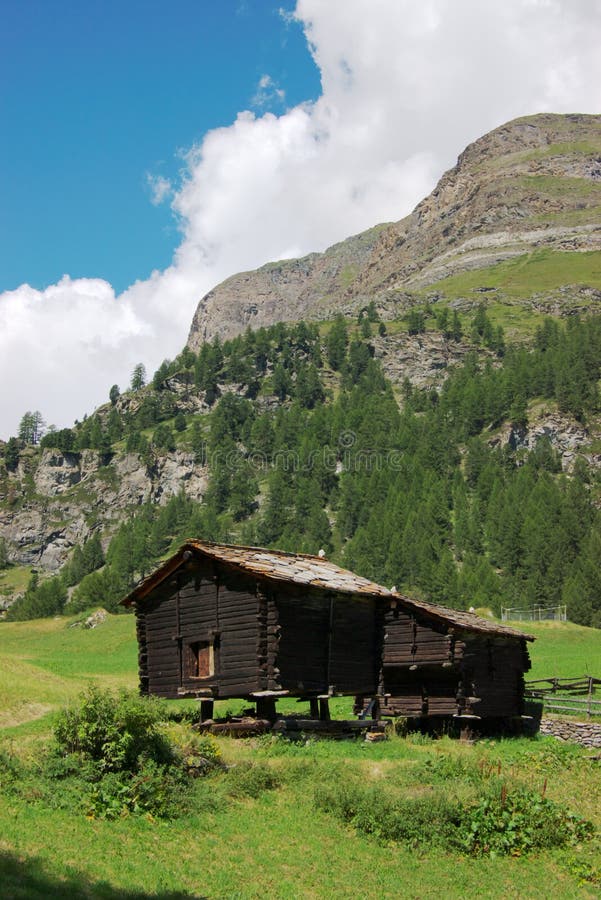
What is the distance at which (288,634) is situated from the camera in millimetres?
31891

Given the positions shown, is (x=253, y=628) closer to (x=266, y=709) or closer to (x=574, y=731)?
(x=266, y=709)

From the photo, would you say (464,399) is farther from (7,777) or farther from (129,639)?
(7,777)

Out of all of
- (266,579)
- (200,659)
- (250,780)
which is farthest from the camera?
(200,659)

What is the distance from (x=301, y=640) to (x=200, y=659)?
421 cm

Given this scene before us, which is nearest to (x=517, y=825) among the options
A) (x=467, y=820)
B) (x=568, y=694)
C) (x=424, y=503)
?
(x=467, y=820)

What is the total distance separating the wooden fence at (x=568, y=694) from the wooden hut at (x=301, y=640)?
3.11 m

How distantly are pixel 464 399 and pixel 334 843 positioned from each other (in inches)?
6624

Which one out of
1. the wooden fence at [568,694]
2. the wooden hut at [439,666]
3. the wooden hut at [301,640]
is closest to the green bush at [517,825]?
the wooden hut at [301,640]

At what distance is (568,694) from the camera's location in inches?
1681

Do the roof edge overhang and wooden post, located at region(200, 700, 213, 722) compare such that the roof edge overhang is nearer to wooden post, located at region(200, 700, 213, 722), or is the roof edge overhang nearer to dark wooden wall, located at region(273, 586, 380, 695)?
dark wooden wall, located at region(273, 586, 380, 695)

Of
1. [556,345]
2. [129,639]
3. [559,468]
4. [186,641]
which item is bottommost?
[129,639]

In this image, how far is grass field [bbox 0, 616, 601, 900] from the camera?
54.7ft

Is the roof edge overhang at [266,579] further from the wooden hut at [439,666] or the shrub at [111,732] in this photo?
the shrub at [111,732]

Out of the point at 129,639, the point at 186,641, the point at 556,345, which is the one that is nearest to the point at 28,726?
the point at 186,641
